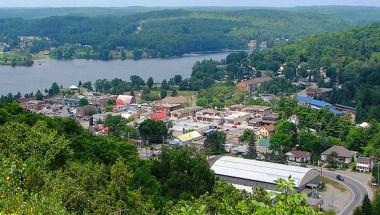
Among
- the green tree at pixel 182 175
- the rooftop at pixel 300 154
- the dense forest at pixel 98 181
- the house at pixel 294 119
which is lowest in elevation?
the house at pixel 294 119

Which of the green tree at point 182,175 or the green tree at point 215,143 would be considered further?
the green tree at point 215,143

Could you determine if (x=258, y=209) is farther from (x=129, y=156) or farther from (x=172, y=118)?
(x=172, y=118)

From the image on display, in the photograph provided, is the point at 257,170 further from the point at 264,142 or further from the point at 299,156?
the point at 264,142

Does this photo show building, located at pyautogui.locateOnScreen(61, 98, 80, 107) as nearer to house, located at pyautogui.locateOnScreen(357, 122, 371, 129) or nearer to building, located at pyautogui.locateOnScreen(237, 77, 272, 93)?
building, located at pyautogui.locateOnScreen(237, 77, 272, 93)

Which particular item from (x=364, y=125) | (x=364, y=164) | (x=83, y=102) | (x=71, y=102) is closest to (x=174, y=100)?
(x=83, y=102)

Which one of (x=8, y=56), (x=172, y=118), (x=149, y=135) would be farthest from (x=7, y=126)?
(x=8, y=56)

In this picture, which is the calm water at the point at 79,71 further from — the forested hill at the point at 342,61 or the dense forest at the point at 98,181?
the dense forest at the point at 98,181

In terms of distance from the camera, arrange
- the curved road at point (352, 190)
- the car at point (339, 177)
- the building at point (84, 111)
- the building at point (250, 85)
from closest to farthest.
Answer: the curved road at point (352, 190), the car at point (339, 177), the building at point (84, 111), the building at point (250, 85)

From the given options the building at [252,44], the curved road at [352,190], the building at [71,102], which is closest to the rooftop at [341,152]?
the curved road at [352,190]
